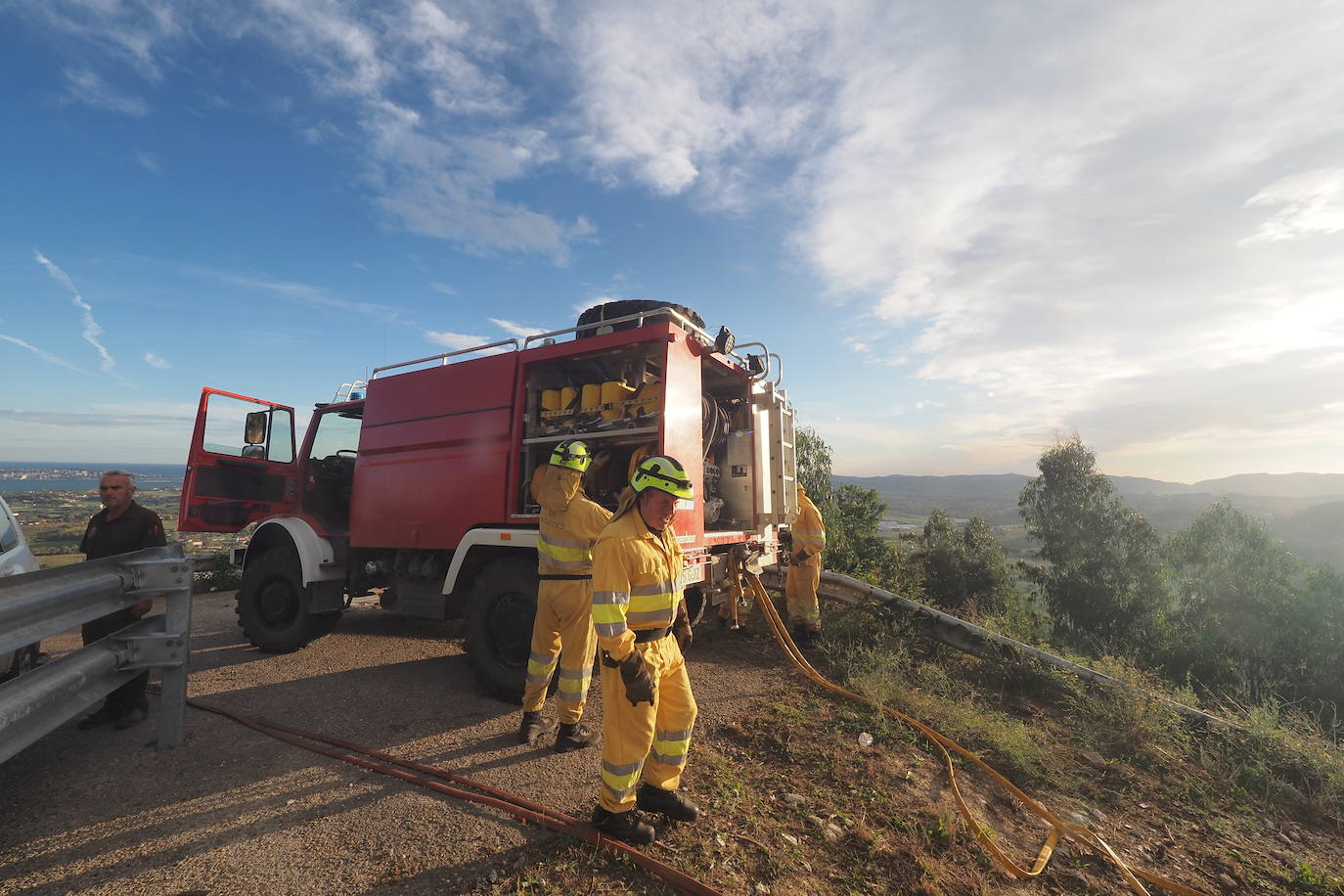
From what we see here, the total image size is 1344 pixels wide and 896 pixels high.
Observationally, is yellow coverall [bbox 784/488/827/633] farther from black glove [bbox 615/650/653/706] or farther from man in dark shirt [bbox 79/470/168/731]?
man in dark shirt [bbox 79/470/168/731]

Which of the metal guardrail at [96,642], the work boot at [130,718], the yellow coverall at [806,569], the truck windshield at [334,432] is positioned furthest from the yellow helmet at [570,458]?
the truck windshield at [334,432]

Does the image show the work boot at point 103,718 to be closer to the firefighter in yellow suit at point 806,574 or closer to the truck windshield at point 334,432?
the truck windshield at point 334,432

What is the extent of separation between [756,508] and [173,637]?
4486 millimetres

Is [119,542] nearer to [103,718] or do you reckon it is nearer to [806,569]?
[103,718]

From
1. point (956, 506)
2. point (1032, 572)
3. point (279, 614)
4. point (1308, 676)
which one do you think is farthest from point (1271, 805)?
point (956, 506)

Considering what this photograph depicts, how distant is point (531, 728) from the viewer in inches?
148

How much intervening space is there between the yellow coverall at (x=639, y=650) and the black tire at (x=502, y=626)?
1.89 metres

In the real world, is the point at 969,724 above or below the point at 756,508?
below

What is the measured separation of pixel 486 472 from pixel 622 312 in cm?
193

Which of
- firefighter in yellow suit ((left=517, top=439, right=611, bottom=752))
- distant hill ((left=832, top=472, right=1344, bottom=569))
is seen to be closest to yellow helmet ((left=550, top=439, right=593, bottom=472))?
firefighter in yellow suit ((left=517, top=439, right=611, bottom=752))

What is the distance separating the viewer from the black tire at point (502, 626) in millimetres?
4422

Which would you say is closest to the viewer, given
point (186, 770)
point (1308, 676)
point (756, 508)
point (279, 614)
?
point (186, 770)

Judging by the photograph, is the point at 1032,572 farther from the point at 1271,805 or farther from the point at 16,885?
the point at 16,885

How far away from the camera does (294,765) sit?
334 centimetres
